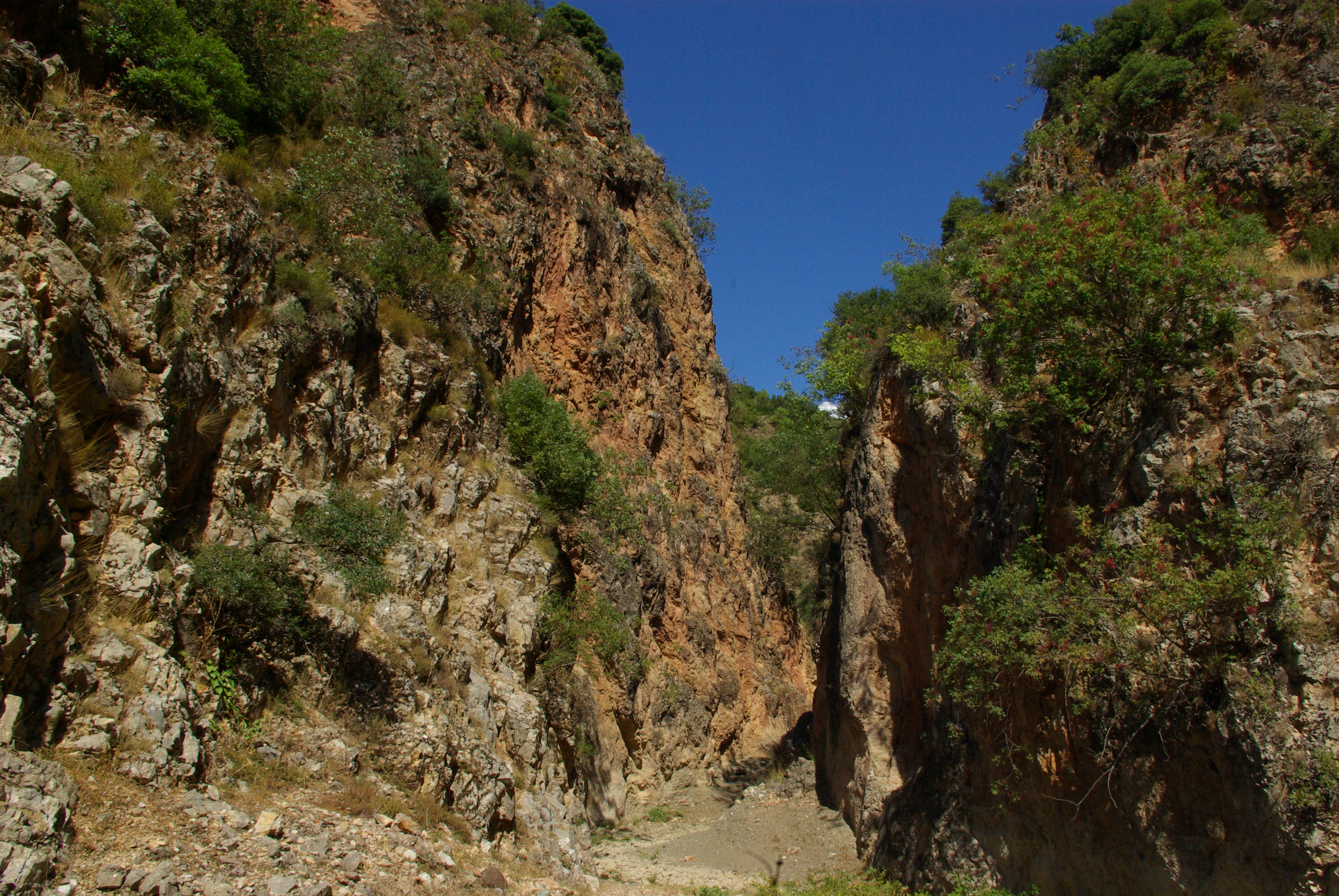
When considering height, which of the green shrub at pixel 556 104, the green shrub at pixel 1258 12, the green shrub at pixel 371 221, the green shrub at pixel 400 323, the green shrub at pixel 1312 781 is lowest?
the green shrub at pixel 1312 781

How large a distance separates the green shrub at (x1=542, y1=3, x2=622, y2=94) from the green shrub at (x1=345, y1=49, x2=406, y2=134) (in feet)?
49.1

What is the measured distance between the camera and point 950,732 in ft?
39.9

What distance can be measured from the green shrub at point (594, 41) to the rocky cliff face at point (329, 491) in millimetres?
10893

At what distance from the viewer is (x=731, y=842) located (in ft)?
53.6

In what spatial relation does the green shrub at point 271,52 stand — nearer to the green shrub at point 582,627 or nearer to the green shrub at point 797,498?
the green shrub at point 582,627

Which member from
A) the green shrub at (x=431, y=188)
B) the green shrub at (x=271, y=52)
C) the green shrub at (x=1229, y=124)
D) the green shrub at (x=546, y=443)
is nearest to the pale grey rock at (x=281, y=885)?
the green shrub at (x=546, y=443)

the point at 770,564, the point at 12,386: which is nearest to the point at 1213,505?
the point at 12,386

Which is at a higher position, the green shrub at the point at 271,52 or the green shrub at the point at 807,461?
the green shrub at the point at 271,52

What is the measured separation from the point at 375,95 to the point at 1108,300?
16202 mm

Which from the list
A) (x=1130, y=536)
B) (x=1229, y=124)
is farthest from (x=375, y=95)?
(x=1130, y=536)

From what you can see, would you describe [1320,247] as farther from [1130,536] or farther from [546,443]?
[546,443]

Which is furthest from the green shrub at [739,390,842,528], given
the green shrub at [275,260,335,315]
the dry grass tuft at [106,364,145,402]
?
the dry grass tuft at [106,364,145,402]

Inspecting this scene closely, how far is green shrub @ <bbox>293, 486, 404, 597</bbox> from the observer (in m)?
9.16

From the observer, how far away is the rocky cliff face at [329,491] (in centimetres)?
590
